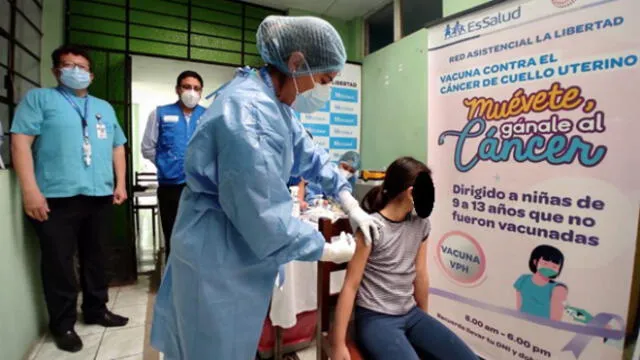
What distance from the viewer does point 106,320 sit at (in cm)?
204

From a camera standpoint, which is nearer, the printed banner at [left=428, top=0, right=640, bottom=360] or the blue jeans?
the blue jeans

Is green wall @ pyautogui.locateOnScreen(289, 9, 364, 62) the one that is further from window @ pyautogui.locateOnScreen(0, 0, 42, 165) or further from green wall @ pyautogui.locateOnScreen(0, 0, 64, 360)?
green wall @ pyautogui.locateOnScreen(0, 0, 64, 360)

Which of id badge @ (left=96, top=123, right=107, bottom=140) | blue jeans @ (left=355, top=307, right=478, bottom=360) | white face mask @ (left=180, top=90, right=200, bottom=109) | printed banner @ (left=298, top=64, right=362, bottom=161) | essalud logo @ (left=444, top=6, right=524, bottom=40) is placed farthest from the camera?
printed banner @ (left=298, top=64, right=362, bottom=161)

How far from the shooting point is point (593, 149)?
1.35 meters

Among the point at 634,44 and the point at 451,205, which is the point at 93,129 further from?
the point at 634,44

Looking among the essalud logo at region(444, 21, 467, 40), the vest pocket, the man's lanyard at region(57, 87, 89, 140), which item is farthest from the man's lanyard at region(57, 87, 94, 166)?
the essalud logo at region(444, 21, 467, 40)

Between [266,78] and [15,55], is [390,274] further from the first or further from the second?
[15,55]

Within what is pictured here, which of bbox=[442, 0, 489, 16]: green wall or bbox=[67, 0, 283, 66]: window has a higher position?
bbox=[67, 0, 283, 66]: window

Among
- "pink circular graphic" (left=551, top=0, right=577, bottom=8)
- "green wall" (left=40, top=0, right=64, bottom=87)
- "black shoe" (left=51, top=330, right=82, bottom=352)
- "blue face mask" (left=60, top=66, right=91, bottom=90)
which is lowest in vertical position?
"black shoe" (left=51, top=330, right=82, bottom=352)

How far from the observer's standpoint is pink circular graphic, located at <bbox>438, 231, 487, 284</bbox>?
1.77 m

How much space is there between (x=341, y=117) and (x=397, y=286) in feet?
7.86

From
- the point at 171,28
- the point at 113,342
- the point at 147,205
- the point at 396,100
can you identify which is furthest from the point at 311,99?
the point at 147,205

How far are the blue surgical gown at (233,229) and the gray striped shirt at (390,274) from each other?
43 centimetres

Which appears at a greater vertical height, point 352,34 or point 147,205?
point 352,34
